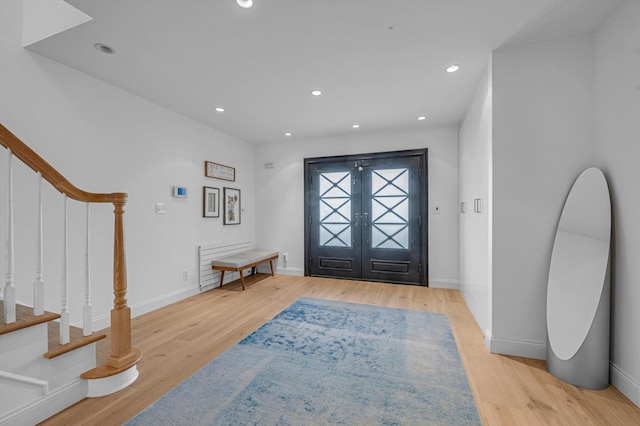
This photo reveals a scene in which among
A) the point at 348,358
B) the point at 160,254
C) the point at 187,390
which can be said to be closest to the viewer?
the point at 187,390

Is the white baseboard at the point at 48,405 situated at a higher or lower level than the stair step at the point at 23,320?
lower

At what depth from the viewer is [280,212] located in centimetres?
536

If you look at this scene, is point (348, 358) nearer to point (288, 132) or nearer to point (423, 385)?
point (423, 385)

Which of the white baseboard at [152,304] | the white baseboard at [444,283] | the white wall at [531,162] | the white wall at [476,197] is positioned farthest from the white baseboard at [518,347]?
the white baseboard at [152,304]

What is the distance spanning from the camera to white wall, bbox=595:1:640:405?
1.75 metres

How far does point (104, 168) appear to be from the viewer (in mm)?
2893

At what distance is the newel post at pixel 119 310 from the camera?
1.93m

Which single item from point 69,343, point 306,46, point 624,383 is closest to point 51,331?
point 69,343

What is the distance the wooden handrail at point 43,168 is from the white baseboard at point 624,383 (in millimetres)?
3621

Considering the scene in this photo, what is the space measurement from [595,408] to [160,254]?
4238 mm

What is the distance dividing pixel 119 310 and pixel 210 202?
100 inches

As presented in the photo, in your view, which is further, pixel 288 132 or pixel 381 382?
pixel 288 132

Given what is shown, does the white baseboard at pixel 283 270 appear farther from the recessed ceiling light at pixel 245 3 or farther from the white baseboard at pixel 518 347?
the recessed ceiling light at pixel 245 3

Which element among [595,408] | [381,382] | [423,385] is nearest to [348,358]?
[381,382]
